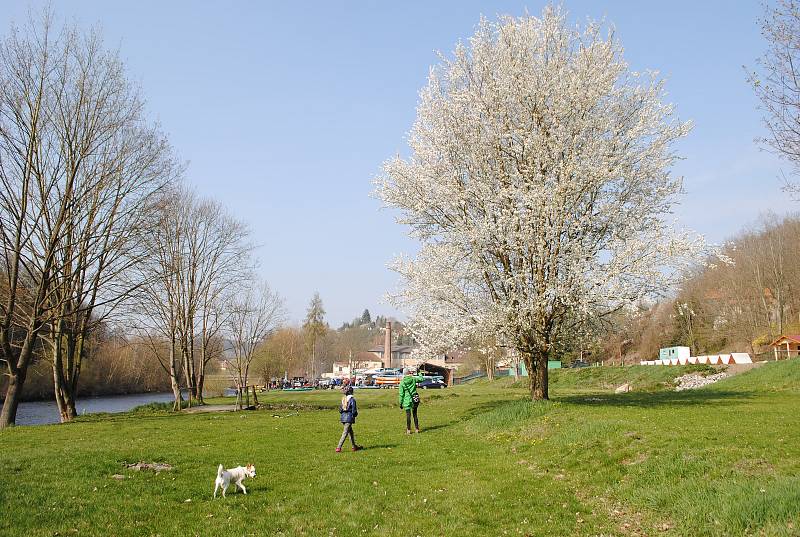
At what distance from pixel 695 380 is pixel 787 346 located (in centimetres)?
1365

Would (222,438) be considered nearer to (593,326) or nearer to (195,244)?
(593,326)

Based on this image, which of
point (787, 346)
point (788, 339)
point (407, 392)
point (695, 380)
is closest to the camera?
point (407, 392)

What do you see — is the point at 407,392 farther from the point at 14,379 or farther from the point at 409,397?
the point at 14,379

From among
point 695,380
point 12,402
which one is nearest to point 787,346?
point 695,380

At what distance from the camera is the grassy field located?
285 inches

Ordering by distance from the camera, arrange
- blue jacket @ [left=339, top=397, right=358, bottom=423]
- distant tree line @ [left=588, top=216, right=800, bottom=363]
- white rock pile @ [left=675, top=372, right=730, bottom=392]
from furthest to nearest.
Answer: distant tree line @ [left=588, top=216, right=800, bottom=363] → white rock pile @ [left=675, top=372, right=730, bottom=392] → blue jacket @ [left=339, top=397, right=358, bottom=423]

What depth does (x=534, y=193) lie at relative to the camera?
1712cm

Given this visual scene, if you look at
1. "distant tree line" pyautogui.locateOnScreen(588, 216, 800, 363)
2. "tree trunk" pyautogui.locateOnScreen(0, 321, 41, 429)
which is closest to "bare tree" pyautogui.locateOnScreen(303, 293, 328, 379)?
"distant tree line" pyautogui.locateOnScreen(588, 216, 800, 363)

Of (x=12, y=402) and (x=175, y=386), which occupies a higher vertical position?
(x=12, y=402)

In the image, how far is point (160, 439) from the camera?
1692 centimetres

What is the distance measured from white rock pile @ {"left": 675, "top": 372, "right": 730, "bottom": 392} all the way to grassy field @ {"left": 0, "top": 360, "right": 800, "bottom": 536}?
71.0 ft

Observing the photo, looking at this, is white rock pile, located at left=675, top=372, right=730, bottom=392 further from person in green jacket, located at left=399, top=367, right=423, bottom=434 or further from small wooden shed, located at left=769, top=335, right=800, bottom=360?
person in green jacket, located at left=399, top=367, right=423, bottom=434

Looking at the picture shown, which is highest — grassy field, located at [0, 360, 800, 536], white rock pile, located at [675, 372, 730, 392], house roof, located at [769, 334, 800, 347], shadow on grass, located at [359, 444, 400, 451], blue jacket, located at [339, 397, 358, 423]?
house roof, located at [769, 334, 800, 347]

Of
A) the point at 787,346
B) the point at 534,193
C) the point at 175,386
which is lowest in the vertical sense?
the point at 787,346
